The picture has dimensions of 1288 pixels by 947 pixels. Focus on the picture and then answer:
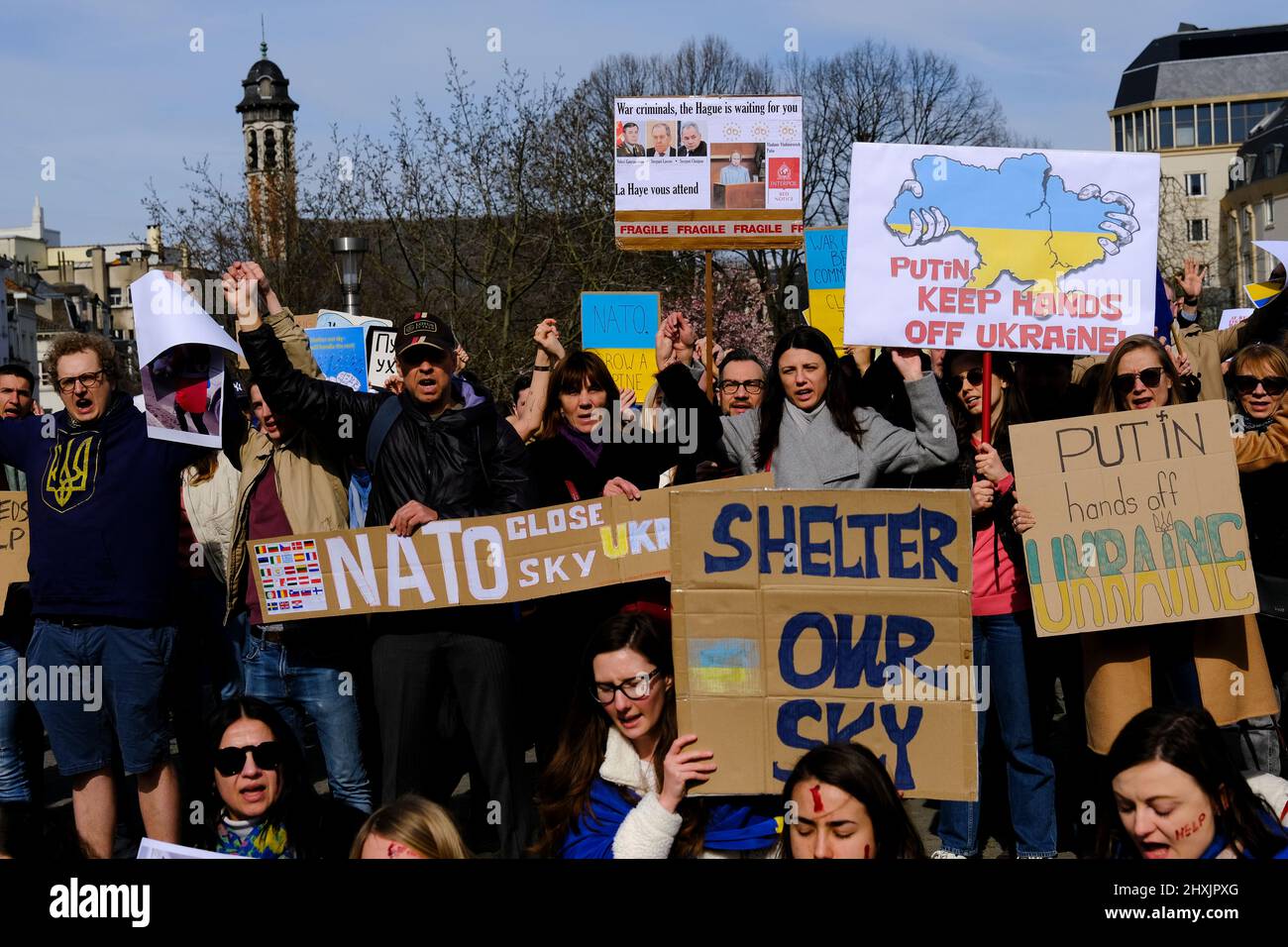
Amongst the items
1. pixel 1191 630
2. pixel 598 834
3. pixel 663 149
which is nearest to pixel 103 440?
pixel 598 834

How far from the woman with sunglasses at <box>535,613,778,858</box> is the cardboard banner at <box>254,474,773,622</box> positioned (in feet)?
3.06

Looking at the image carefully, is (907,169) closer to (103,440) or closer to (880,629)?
(880,629)

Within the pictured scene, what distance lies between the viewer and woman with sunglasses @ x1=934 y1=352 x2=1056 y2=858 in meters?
5.52

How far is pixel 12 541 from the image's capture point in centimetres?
659

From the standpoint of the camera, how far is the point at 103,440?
563 cm

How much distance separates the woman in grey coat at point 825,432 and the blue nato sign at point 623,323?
21.2ft

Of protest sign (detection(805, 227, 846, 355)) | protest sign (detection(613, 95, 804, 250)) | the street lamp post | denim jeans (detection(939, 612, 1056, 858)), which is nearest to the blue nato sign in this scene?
protest sign (detection(805, 227, 846, 355))

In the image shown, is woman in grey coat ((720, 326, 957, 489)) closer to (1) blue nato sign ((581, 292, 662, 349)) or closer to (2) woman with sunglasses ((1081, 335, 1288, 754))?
(2) woman with sunglasses ((1081, 335, 1288, 754))

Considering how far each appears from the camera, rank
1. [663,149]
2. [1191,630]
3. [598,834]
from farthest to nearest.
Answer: [663,149] → [1191,630] → [598,834]

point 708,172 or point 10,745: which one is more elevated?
point 708,172

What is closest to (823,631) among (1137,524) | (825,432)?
(825,432)

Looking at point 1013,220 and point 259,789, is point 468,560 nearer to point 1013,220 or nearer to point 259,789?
point 259,789

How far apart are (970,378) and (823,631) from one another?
76.9 inches

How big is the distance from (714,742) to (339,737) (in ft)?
6.27
